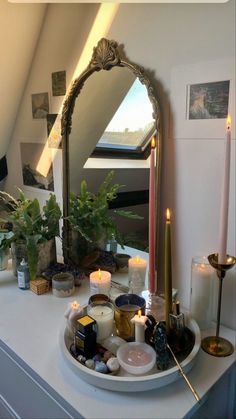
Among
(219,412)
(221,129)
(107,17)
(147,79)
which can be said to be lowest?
(219,412)

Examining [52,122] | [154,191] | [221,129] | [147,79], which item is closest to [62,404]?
[154,191]

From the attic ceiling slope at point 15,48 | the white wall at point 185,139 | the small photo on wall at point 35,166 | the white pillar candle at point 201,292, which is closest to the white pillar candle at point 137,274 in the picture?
the white wall at point 185,139

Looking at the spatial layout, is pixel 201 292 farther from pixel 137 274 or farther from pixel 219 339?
pixel 137 274

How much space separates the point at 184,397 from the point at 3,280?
77cm

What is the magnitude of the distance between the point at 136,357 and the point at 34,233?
0.56 m

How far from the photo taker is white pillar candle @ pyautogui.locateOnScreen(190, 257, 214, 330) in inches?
33.4

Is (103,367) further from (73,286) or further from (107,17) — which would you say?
(107,17)

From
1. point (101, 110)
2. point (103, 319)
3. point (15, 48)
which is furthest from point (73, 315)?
point (15, 48)

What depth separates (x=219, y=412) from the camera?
799 millimetres

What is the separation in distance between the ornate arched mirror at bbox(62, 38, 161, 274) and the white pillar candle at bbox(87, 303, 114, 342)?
1.27ft

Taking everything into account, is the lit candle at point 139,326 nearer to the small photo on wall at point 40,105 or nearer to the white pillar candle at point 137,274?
the white pillar candle at point 137,274

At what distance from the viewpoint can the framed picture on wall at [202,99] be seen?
79 cm

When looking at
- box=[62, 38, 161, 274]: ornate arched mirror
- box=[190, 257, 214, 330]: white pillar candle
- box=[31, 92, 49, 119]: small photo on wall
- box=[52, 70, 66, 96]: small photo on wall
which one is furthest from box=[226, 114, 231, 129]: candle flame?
box=[31, 92, 49, 119]: small photo on wall

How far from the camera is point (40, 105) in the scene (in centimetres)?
141
